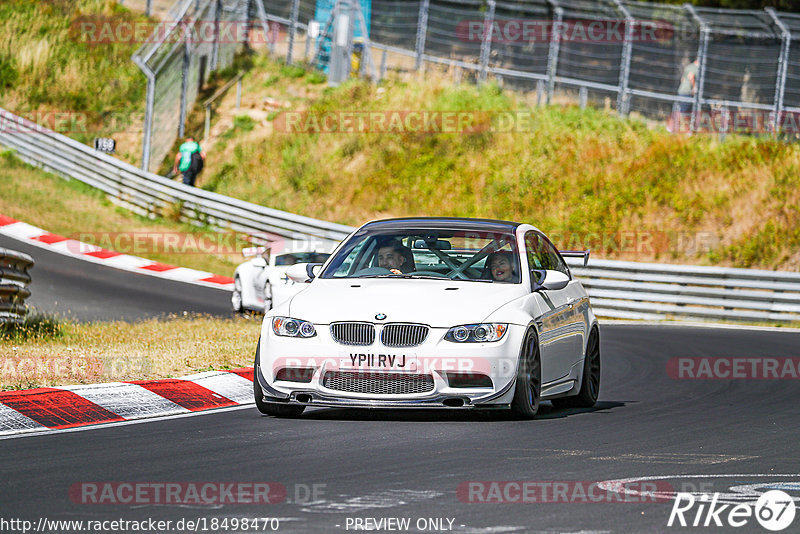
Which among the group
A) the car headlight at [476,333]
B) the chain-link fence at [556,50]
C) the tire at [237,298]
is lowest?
the tire at [237,298]

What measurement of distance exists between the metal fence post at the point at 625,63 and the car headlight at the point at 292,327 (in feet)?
73.5

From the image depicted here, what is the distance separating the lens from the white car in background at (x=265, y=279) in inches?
797

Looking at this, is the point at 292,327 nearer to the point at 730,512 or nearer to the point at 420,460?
the point at 420,460

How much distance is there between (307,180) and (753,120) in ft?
36.1

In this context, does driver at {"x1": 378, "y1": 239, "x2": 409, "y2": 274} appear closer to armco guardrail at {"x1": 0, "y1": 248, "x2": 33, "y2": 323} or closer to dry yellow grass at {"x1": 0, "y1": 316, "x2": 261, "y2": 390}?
dry yellow grass at {"x1": 0, "y1": 316, "x2": 261, "y2": 390}

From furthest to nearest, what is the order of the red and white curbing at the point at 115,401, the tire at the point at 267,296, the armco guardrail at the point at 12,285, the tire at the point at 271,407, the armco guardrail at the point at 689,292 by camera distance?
the armco guardrail at the point at 689,292 < the tire at the point at 267,296 < the armco guardrail at the point at 12,285 < the tire at the point at 271,407 < the red and white curbing at the point at 115,401

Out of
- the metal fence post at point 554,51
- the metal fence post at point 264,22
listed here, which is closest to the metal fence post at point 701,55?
Result: the metal fence post at point 554,51

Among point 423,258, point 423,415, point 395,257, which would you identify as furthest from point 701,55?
point 423,415

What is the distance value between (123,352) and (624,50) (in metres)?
20.4

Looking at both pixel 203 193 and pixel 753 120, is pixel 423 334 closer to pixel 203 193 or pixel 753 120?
pixel 203 193

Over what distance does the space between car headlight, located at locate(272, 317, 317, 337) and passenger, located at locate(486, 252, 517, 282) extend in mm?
1560

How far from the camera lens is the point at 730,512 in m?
6.15

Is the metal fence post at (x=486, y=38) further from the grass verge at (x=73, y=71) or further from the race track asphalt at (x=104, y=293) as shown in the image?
the race track asphalt at (x=104, y=293)

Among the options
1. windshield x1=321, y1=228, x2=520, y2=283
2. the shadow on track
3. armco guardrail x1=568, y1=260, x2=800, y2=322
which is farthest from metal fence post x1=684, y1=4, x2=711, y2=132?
the shadow on track
